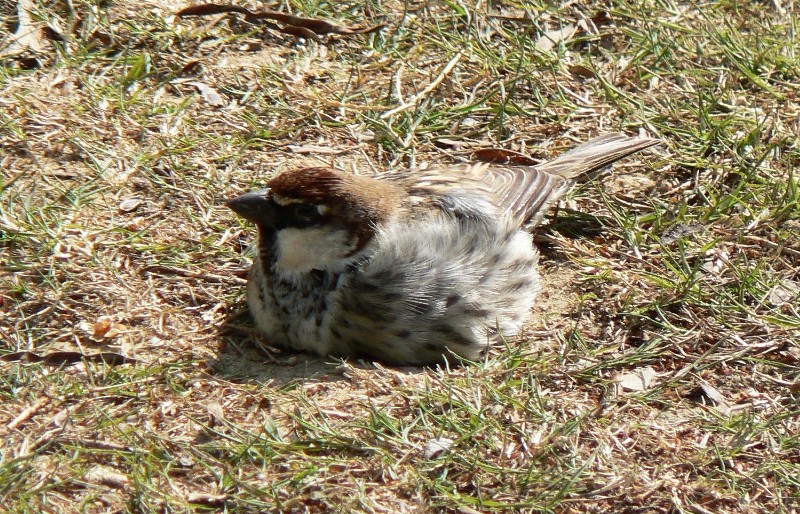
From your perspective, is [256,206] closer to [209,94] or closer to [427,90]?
[209,94]

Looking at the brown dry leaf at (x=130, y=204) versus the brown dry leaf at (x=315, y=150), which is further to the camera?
the brown dry leaf at (x=315, y=150)

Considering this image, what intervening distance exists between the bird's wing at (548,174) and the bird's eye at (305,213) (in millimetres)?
816

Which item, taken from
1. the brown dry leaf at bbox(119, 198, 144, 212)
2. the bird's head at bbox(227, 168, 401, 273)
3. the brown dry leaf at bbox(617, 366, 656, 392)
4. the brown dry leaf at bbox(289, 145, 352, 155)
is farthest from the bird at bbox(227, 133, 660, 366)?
the brown dry leaf at bbox(289, 145, 352, 155)

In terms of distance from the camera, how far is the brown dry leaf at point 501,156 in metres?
5.08

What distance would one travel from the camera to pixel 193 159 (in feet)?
16.0

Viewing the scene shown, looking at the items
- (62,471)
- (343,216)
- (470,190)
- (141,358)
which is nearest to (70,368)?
(141,358)

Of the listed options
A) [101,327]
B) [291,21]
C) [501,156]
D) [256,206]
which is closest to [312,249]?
[256,206]

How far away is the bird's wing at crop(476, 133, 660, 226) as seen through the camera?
4488 mm

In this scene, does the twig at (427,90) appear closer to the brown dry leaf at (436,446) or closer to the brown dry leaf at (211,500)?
the brown dry leaf at (436,446)

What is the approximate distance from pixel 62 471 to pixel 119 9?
287 cm

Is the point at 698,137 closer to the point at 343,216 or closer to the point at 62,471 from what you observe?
the point at 343,216

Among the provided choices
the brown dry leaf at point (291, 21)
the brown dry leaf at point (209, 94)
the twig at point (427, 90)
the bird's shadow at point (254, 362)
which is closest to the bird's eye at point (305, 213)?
the bird's shadow at point (254, 362)

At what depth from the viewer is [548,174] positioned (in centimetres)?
470

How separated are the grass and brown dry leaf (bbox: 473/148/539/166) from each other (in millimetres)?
90
